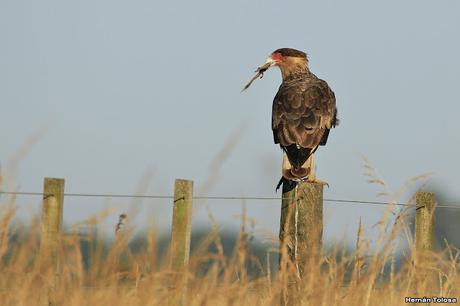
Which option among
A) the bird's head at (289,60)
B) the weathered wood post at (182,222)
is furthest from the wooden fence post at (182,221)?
the bird's head at (289,60)

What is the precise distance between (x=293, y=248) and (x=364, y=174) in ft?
4.21

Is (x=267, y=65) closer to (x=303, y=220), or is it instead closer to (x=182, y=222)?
(x=182, y=222)

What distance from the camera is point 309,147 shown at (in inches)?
339

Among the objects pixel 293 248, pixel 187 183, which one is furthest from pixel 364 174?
pixel 187 183

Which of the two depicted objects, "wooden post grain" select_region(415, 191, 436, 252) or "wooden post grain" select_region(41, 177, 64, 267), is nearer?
"wooden post grain" select_region(41, 177, 64, 267)

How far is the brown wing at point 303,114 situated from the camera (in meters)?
8.75

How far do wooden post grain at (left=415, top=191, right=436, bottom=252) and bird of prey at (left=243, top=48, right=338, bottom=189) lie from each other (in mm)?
1057

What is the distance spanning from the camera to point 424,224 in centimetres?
786

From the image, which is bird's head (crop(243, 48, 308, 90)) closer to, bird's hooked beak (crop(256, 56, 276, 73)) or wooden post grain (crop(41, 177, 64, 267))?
bird's hooked beak (crop(256, 56, 276, 73))

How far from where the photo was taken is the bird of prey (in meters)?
8.32

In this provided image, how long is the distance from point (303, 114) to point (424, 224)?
1.88 meters

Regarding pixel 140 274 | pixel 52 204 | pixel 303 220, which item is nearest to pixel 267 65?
pixel 303 220

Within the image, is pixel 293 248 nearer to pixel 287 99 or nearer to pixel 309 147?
pixel 309 147

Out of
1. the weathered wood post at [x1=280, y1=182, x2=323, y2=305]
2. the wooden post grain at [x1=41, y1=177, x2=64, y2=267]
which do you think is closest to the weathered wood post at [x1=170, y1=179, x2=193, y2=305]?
the weathered wood post at [x1=280, y1=182, x2=323, y2=305]
